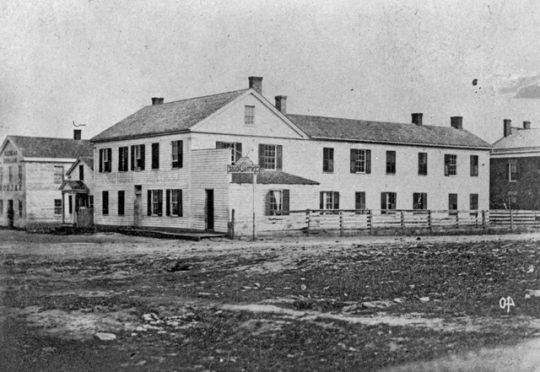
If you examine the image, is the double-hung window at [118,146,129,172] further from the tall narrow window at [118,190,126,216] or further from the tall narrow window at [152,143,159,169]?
the tall narrow window at [152,143,159,169]

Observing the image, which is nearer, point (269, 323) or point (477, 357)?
point (477, 357)

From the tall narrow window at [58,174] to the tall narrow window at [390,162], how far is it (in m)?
20.9

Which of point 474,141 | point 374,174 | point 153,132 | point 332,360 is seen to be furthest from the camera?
point 474,141

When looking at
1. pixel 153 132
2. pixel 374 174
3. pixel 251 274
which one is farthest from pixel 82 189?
pixel 251 274

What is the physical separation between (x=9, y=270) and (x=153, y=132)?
18.6 m

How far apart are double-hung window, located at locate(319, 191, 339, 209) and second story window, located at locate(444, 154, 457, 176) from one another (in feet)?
28.1

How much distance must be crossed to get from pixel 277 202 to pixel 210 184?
358cm

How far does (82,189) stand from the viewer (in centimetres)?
4047

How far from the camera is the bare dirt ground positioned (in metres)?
8.96

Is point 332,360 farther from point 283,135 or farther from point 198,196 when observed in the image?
point 283,135

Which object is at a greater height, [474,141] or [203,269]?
[474,141]

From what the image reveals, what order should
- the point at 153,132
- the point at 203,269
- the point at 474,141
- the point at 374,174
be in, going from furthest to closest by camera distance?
the point at 474,141
the point at 374,174
the point at 153,132
the point at 203,269

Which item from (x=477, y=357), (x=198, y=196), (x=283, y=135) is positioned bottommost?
(x=477, y=357)

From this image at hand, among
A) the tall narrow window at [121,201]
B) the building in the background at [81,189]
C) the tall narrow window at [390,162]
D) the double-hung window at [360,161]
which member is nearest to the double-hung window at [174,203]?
the tall narrow window at [121,201]
